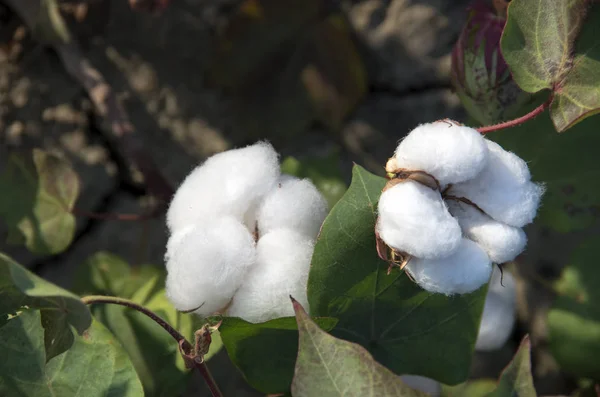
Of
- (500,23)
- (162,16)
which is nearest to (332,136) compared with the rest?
(162,16)

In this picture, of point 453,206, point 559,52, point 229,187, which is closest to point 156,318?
point 229,187

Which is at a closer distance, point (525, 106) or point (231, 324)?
point (231, 324)

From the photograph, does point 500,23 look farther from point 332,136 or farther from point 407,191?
point 332,136

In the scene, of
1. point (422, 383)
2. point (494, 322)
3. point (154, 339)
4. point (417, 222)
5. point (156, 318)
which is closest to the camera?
point (417, 222)

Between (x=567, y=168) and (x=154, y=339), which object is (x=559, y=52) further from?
(x=154, y=339)

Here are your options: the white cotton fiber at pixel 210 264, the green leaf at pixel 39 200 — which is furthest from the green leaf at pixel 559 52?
the green leaf at pixel 39 200
